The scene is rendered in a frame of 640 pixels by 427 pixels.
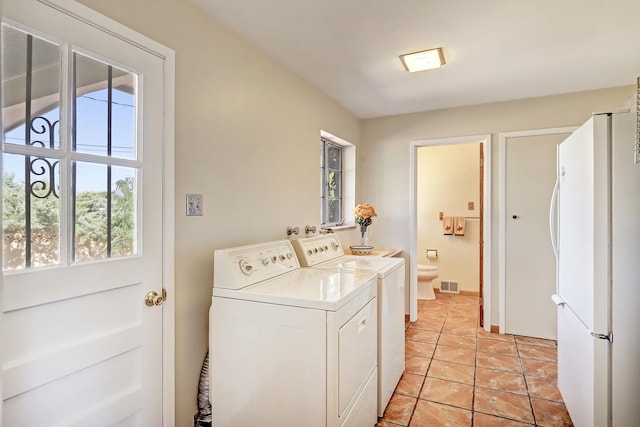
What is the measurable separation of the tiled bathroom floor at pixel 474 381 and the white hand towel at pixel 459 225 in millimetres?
1565

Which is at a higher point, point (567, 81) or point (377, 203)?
point (567, 81)

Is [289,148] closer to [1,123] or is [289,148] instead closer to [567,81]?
[1,123]

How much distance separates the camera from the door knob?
1.48 meters

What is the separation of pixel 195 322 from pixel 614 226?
6.69ft

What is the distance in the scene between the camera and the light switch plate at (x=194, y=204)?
1695mm

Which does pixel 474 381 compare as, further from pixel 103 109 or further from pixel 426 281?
pixel 103 109

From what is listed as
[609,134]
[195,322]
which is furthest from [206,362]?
[609,134]

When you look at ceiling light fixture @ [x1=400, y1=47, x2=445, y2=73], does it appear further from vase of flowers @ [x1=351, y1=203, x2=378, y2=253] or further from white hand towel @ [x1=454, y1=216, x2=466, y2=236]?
white hand towel @ [x1=454, y1=216, x2=466, y2=236]

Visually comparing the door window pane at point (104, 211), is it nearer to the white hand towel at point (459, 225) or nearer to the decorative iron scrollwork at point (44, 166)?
the decorative iron scrollwork at point (44, 166)

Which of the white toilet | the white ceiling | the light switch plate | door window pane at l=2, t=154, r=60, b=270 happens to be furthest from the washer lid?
the white toilet

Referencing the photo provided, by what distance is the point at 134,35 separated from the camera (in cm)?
141

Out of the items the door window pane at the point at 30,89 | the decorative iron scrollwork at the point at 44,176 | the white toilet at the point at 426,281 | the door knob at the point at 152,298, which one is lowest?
the white toilet at the point at 426,281

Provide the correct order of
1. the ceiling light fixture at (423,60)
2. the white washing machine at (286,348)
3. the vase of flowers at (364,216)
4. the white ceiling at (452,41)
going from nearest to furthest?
the white washing machine at (286,348)
the white ceiling at (452,41)
the ceiling light fixture at (423,60)
the vase of flowers at (364,216)

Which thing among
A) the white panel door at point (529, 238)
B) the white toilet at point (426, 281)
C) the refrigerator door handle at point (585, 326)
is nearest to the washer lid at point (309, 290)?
the refrigerator door handle at point (585, 326)
